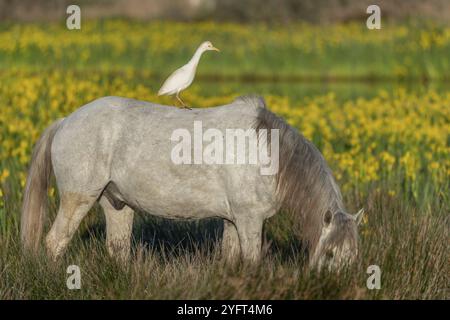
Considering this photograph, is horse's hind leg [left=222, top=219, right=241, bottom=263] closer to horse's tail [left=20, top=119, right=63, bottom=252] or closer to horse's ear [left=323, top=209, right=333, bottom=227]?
horse's ear [left=323, top=209, right=333, bottom=227]

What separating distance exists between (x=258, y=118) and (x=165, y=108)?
727 millimetres

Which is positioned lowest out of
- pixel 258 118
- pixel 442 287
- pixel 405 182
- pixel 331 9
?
pixel 442 287

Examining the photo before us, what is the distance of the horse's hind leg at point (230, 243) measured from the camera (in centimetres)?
596

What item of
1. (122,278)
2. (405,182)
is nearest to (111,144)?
(122,278)

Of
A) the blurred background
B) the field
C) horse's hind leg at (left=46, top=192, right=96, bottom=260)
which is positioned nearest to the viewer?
the field

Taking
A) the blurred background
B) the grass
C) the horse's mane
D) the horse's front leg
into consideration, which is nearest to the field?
the grass

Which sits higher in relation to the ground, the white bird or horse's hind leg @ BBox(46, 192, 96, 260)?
the white bird

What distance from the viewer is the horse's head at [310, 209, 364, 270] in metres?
5.34

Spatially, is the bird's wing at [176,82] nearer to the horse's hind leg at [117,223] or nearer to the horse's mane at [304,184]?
the horse's mane at [304,184]

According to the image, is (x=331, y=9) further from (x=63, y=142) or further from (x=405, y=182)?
(x=63, y=142)

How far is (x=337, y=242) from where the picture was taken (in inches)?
211

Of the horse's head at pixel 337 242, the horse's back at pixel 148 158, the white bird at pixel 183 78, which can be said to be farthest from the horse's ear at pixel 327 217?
the white bird at pixel 183 78

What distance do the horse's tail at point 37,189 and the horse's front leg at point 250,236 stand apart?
1.67m

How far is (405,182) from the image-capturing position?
9062mm
